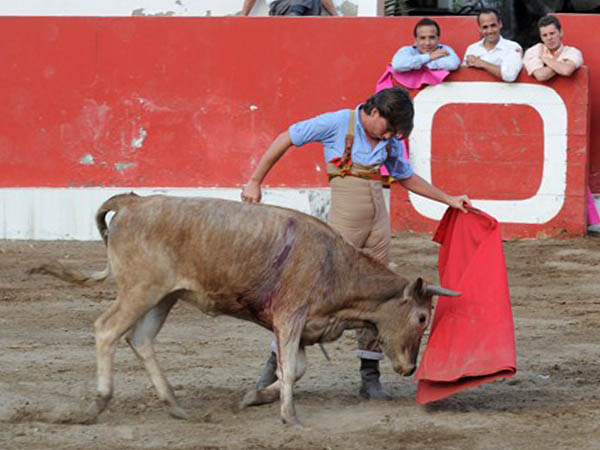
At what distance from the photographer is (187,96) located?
38.5 feet

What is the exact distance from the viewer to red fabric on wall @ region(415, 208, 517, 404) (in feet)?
20.5

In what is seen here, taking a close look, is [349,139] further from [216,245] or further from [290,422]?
[290,422]

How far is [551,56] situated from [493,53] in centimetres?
48

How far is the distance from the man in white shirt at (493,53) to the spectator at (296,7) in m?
1.66

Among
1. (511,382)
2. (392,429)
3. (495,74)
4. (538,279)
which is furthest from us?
(495,74)

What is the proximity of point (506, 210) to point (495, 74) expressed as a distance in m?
1.16

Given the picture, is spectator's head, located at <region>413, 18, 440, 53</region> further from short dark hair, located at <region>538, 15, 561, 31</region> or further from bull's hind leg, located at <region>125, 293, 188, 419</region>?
bull's hind leg, located at <region>125, 293, 188, 419</region>

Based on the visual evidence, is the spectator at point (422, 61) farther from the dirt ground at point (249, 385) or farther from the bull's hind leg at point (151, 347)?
the bull's hind leg at point (151, 347)

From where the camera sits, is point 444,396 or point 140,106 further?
point 140,106

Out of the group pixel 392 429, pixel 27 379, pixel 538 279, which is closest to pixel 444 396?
pixel 392 429

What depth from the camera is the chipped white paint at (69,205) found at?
38.0 ft

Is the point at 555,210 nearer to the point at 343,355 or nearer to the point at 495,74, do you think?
the point at 495,74

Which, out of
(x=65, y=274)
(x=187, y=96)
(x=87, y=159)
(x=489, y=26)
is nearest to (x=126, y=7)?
(x=187, y=96)

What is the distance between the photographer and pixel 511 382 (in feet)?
22.8
